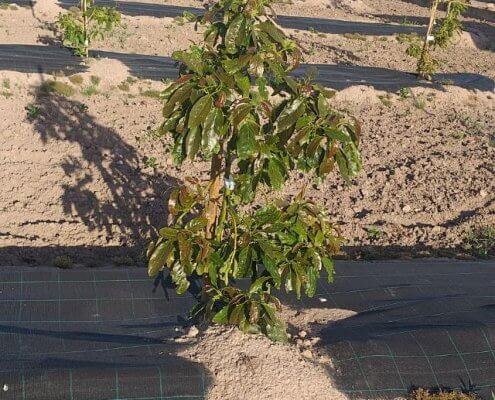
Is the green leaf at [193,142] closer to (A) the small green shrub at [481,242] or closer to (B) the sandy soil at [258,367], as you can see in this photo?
(B) the sandy soil at [258,367]

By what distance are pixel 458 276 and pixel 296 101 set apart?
546cm

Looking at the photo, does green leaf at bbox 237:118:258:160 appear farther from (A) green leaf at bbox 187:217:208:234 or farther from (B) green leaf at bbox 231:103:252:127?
(A) green leaf at bbox 187:217:208:234

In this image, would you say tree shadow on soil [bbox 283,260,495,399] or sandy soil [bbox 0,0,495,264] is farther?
sandy soil [bbox 0,0,495,264]

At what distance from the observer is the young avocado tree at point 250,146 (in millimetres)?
5320

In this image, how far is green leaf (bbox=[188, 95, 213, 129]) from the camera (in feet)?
17.0

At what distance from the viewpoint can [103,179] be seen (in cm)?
1288

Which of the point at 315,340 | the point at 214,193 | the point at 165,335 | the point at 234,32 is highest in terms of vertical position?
the point at 234,32

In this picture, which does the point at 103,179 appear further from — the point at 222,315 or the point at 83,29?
the point at 83,29

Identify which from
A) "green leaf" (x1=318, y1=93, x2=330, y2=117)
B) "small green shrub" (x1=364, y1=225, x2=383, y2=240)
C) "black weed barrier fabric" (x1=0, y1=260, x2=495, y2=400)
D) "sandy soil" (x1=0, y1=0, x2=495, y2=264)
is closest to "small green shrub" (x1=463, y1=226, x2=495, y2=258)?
"sandy soil" (x1=0, y1=0, x2=495, y2=264)

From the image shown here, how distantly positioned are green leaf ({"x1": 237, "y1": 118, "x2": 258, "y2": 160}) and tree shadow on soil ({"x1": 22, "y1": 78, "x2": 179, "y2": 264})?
485cm

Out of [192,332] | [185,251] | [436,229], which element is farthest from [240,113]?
[436,229]

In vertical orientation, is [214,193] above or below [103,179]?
above

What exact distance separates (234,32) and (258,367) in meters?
3.33

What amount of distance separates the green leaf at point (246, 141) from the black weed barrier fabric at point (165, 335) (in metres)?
2.40
